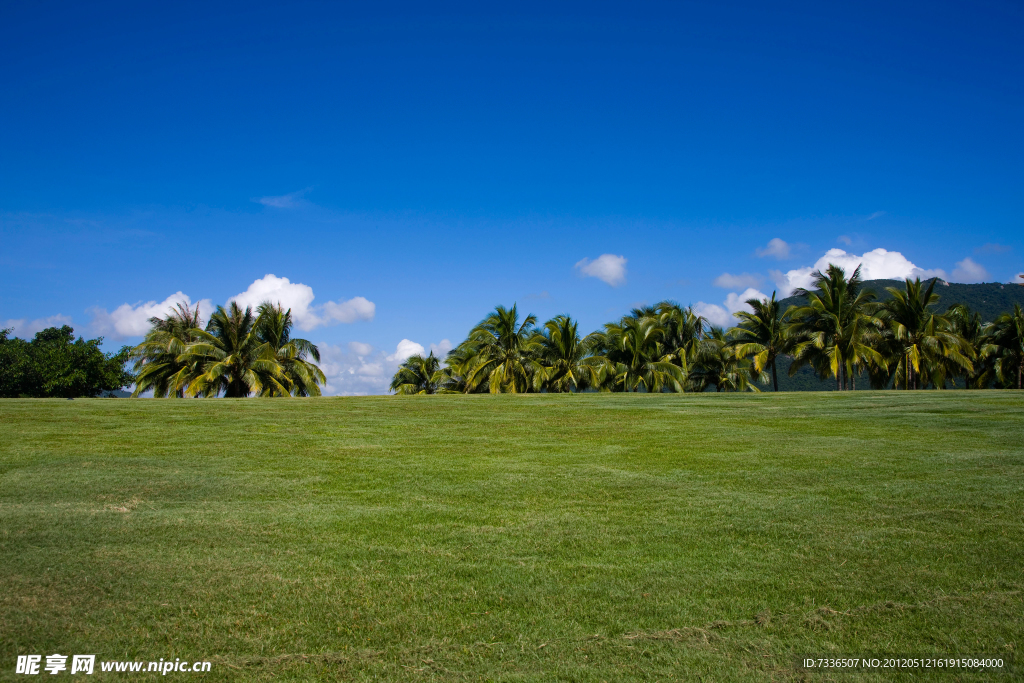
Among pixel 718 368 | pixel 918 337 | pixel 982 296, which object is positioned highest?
pixel 982 296

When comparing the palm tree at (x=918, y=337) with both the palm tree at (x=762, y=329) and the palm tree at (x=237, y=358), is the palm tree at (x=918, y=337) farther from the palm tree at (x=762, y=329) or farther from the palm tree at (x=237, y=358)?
the palm tree at (x=237, y=358)

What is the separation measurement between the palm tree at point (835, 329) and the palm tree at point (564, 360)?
1375 centimetres

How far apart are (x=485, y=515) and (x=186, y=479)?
3.74 m

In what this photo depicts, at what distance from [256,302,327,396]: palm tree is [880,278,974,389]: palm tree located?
3227 cm

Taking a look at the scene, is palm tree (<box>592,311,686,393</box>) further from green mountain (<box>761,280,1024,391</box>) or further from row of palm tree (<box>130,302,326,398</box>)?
green mountain (<box>761,280,1024,391</box>)

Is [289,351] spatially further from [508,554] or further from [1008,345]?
[1008,345]

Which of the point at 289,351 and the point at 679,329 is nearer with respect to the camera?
the point at 289,351

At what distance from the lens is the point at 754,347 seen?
4097cm

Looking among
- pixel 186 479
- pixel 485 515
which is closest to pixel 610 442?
pixel 485 515

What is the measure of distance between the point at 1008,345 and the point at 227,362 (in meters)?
46.1

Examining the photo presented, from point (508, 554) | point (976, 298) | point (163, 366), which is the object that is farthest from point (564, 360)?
point (976, 298)

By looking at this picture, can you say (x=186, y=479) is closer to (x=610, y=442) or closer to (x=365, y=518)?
(x=365, y=518)

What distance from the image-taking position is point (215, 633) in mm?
3881

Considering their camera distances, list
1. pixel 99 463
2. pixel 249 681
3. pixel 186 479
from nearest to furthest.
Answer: pixel 249 681 < pixel 186 479 < pixel 99 463
